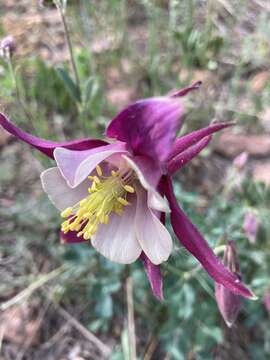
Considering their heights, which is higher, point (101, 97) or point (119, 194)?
point (119, 194)

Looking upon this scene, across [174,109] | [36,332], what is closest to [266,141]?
[36,332]

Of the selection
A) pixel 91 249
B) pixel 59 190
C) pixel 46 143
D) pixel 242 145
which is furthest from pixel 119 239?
pixel 242 145

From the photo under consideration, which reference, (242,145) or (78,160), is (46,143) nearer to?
(78,160)

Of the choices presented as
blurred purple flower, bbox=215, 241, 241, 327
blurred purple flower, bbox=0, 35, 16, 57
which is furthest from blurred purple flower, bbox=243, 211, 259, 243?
blurred purple flower, bbox=0, 35, 16, 57

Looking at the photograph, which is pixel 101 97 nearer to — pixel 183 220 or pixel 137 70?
pixel 137 70

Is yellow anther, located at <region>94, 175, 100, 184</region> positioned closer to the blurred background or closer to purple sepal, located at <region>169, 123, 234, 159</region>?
purple sepal, located at <region>169, 123, 234, 159</region>

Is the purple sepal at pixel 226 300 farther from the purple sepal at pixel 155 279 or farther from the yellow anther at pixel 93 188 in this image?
the yellow anther at pixel 93 188
